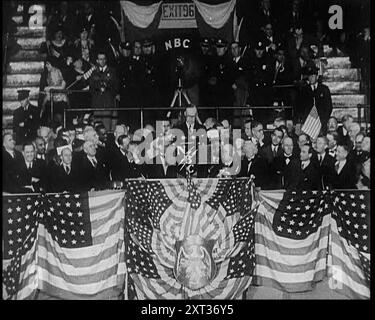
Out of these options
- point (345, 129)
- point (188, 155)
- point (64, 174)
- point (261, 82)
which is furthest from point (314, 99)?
point (64, 174)

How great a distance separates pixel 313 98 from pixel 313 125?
34 centimetres

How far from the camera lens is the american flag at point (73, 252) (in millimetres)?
9609

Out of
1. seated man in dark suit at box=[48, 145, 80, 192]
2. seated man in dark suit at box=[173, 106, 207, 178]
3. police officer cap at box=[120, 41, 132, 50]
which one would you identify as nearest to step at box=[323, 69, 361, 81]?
seated man in dark suit at box=[173, 106, 207, 178]

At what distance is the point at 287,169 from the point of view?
382 inches

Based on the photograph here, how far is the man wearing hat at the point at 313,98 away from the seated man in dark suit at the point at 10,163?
11.7 ft

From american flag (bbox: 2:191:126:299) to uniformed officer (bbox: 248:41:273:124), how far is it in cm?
221

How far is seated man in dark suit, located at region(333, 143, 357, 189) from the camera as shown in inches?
379

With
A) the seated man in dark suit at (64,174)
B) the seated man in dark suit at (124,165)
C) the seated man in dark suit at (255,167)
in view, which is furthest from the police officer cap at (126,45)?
the seated man in dark suit at (255,167)

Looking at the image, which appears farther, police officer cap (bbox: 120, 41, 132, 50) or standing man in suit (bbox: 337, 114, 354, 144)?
police officer cap (bbox: 120, 41, 132, 50)

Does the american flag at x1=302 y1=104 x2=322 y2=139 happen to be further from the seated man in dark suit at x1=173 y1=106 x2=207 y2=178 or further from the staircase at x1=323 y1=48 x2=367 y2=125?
the seated man in dark suit at x1=173 y1=106 x2=207 y2=178

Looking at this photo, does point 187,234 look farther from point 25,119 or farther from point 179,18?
point 179,18

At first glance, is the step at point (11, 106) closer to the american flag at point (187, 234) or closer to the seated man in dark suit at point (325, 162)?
the american flag at point (187, 234)

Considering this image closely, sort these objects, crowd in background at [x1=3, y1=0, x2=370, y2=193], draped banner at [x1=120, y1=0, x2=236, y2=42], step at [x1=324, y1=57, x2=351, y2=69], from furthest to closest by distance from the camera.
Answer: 1. draped banner at [x1=120, y1=0, x2=236, y2=42]
2. step at [x1=324, y1=57, x2=351, y2=69]
3. crowd in background at [x1=3, y1=0, x2=370, y2=193]
